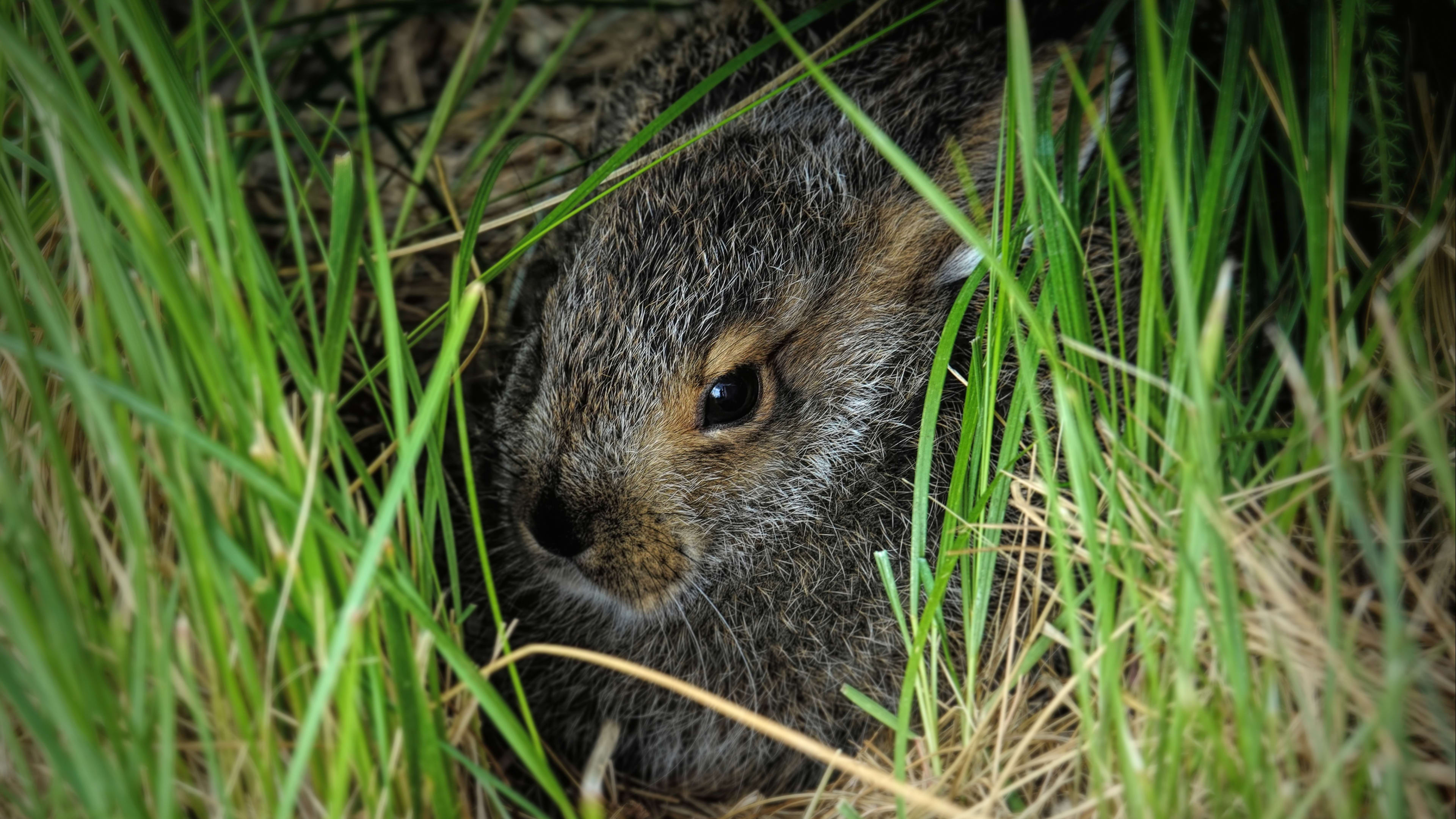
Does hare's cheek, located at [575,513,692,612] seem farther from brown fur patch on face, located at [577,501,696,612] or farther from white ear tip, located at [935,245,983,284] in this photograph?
white ear tip, located at [935,245,983,284]

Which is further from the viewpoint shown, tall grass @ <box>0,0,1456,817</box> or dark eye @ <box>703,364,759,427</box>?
dark eye @ <box>703,364,759,427</box>

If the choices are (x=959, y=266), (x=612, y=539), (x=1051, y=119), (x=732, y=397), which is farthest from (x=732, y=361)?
(x=1051, y=119)

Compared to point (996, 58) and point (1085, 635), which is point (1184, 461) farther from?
point (996, 58)

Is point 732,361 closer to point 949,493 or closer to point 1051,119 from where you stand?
point 949,493

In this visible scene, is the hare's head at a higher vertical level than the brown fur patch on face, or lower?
higher

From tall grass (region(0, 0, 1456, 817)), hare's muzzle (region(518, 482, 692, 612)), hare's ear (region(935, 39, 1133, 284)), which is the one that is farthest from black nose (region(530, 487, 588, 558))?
hare's ear (region(935, 39, 1133, 284))

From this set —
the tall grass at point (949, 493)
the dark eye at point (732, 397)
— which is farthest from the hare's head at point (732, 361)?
the tall grass at point (949, 493)

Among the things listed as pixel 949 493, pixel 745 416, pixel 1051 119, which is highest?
pixel 1051 119
